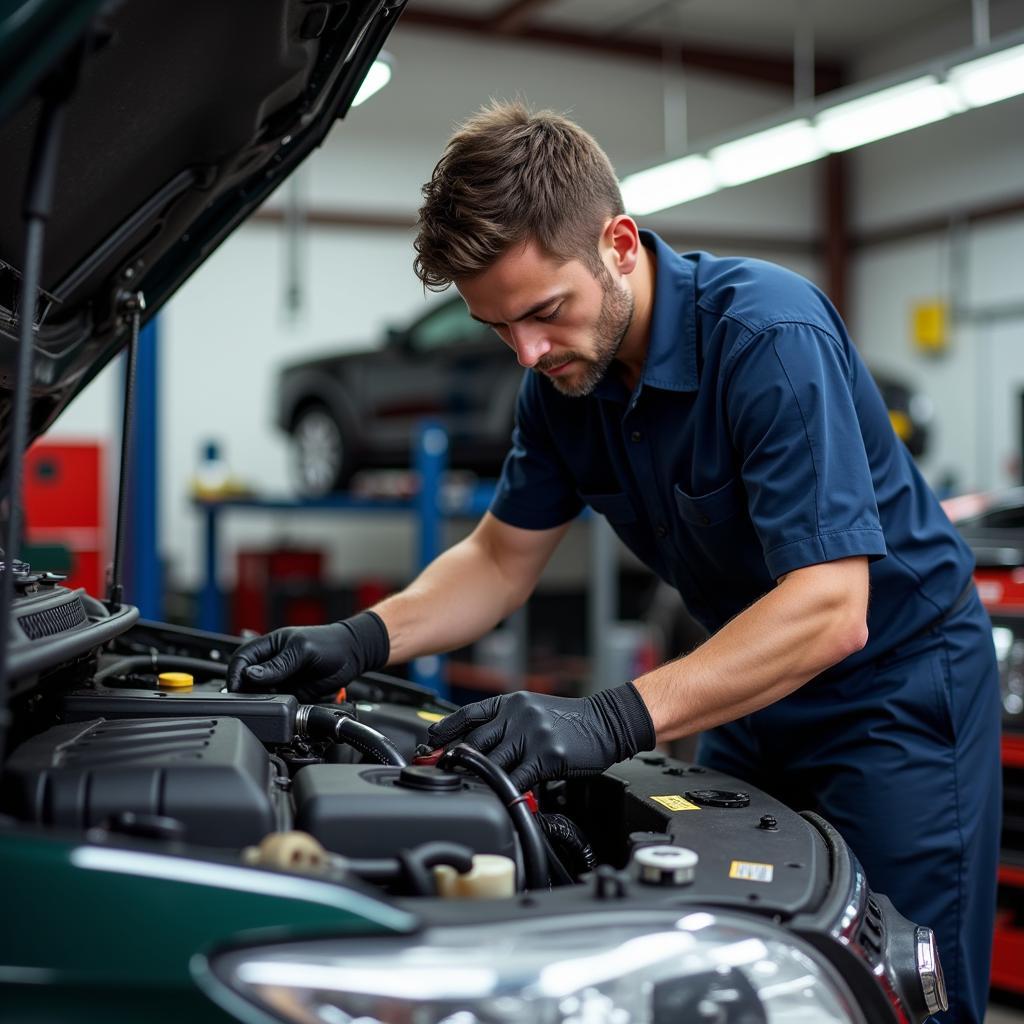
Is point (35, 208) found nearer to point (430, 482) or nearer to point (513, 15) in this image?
point (430, 482)

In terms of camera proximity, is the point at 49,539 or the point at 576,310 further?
the point at 49,539

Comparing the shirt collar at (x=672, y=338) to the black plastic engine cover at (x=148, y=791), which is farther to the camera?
the shirt collar at (x=672, y=338)

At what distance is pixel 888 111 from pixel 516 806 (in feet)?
13.7

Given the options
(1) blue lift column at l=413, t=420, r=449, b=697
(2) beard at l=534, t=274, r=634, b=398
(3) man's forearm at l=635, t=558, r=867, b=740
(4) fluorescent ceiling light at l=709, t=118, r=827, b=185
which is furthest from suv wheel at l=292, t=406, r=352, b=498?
(3) man's forearm at l=635, t=558, r=867, b=740

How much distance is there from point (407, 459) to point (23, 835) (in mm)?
5107

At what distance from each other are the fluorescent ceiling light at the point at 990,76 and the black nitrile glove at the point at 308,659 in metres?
3.10

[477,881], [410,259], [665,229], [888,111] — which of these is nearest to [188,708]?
[477,881]

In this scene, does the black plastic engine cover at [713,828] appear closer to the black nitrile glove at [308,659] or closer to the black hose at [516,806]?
the black hose at [516,806]

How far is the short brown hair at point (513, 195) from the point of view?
1350 millimetres

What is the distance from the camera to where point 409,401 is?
5777 mm

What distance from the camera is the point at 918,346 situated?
9164 mm

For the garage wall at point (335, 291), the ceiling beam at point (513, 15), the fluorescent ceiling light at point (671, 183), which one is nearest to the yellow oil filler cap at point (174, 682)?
the fluorescent ceiling light at point (671, 183)

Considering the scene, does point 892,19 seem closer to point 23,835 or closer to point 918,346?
point 918,346

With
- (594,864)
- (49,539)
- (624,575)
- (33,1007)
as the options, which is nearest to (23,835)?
(33,1007)
